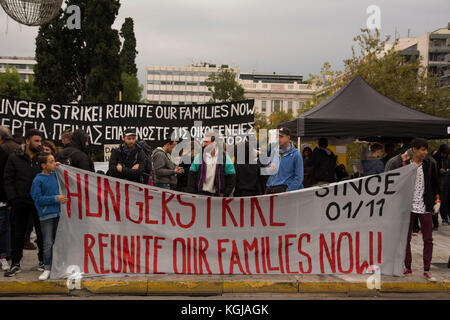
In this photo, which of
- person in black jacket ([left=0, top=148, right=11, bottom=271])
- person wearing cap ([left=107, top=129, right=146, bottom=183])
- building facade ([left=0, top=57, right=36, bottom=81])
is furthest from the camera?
building facade ([left=0, top=57, right=36, bottom=81])

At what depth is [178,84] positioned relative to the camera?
140250mm

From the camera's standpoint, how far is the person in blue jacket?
598 cm

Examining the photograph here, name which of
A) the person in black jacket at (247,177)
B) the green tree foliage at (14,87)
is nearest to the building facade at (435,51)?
the green tree foliage at (14,87)

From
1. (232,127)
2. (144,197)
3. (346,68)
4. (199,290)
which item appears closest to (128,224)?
(144,197)

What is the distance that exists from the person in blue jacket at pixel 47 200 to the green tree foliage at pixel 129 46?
34.4m

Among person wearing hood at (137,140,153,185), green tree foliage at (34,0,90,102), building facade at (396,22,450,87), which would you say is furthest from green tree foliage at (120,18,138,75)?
building facade at (396,22,450,87)

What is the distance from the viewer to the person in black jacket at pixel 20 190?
6215mm

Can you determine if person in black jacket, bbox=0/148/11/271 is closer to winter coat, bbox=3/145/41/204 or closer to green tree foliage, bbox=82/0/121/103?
winter coat, bbox=3/145/41/204

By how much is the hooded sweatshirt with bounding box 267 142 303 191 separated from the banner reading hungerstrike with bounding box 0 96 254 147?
11.6 feet

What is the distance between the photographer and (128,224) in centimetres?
626

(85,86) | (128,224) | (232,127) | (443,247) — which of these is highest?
(85,86)

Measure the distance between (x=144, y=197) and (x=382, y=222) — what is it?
3148mm

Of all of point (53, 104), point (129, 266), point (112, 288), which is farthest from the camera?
point (53, 104)

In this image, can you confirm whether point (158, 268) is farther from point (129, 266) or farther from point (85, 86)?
point (85, 86)
